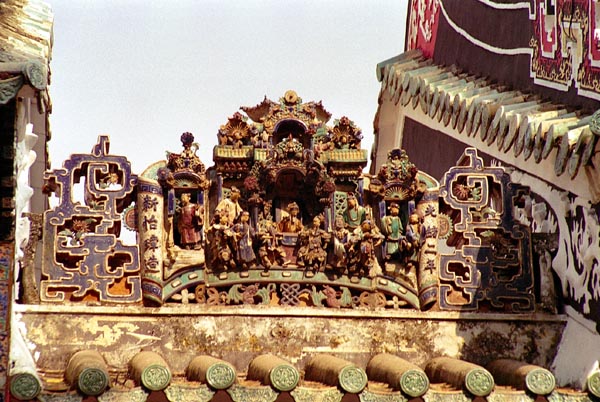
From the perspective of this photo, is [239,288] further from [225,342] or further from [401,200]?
[401,200]

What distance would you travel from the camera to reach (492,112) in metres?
17.8

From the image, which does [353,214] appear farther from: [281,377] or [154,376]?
[154,376]

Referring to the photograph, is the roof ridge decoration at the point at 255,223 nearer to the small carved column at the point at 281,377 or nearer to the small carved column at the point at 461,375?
the small carved column at the point at 461,375

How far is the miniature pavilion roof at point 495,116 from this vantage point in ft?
51.4

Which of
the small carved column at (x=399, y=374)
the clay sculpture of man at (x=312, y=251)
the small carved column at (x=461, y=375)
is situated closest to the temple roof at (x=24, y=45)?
the clay sculpture of man at (x=312, y=251)

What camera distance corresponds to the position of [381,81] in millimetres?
22266

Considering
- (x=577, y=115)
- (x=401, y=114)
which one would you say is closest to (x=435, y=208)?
(x=577, y=115)

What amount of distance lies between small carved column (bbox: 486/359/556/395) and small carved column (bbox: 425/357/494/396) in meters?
0.24

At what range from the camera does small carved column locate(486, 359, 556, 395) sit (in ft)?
47.2

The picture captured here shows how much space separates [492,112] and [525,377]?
12.8ft

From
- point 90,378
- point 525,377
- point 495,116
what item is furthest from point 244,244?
point 495,116

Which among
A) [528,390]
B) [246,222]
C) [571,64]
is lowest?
[528,390]

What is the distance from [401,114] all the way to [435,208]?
5.24m

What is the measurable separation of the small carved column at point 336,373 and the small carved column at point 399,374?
11.4 inches
